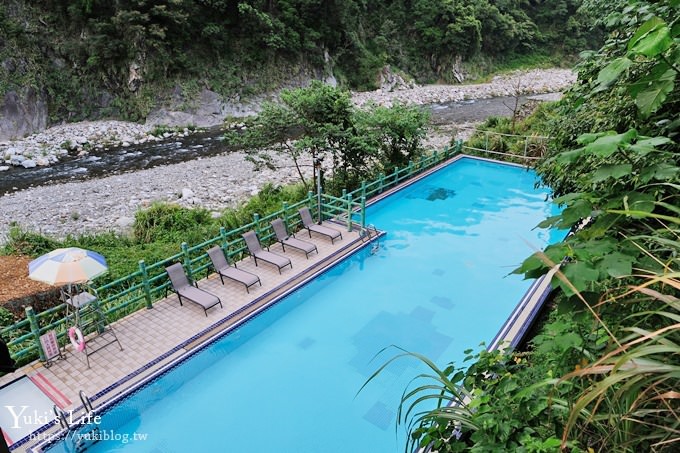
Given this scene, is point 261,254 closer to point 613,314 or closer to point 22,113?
point 613,314

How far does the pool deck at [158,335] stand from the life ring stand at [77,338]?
24cm

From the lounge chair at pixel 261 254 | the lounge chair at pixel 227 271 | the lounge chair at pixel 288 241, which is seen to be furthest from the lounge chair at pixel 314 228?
the lounge chair at pixel 227 271

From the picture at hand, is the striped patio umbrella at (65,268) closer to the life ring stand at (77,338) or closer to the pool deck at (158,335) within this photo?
the life ring stand at (77,338)

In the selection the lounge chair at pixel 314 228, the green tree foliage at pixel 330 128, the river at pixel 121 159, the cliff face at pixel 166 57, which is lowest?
the lounge chair at pixel 314 228

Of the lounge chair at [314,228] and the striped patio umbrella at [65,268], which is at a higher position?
the striped patio umbrella at [65,268]

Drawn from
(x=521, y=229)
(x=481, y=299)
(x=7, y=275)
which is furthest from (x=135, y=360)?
(x=521, y=229)

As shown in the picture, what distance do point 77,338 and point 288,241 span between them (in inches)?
166

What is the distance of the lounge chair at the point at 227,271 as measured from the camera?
7535mm

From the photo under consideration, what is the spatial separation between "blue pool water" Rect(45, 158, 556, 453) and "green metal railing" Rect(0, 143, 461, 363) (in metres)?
1.51

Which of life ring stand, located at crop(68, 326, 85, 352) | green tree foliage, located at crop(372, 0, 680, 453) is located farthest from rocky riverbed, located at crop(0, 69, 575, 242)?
green tree foliage, located at crop(372, 0, 680, 453)

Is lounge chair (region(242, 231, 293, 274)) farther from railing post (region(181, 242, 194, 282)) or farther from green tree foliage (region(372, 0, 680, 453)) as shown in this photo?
green tree foliage (region(372, 0, 680, 453))

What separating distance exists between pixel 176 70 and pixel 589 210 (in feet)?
97.9

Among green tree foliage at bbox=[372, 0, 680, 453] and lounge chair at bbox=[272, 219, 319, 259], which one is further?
lounge chair at bbox=[272, 219, 319, 259]

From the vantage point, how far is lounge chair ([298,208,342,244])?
933 cm
